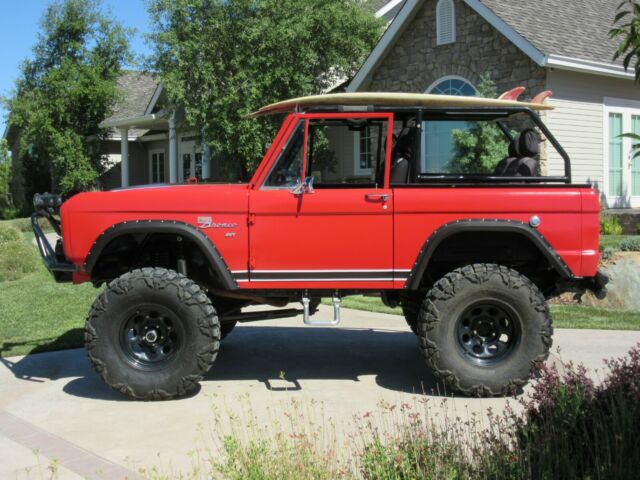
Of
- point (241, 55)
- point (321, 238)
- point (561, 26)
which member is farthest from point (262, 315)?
point (561, 26)

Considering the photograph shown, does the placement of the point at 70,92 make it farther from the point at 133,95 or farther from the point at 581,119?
the point at 581,119

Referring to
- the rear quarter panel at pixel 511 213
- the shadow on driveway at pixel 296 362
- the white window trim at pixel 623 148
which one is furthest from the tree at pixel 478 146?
the rear quarter panel at pixel 511 213

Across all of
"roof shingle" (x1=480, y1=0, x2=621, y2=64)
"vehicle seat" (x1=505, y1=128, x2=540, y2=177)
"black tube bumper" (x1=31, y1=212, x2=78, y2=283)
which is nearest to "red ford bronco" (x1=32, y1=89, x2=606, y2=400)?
"black tube bumper" (x1=31, y1=212, x2=78, y2=283)

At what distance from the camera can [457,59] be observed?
15672 mm

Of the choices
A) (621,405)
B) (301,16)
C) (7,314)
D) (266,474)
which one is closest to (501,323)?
(621,405)

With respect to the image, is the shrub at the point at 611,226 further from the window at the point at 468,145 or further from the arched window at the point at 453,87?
the arched window at the point at 453,87

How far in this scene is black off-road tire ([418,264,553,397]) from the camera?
18.2ft

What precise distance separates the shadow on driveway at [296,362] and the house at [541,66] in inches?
307

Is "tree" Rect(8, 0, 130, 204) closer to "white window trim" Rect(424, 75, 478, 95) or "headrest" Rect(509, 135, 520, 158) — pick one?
"white window trim" Rect(424, 75, 478, 95)

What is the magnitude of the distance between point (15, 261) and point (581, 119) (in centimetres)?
1190

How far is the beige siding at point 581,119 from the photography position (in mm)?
14461

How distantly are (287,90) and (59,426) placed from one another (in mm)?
13755

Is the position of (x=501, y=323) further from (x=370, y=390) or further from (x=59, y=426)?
(x=59, y=426)

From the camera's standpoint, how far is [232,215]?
563 cm
